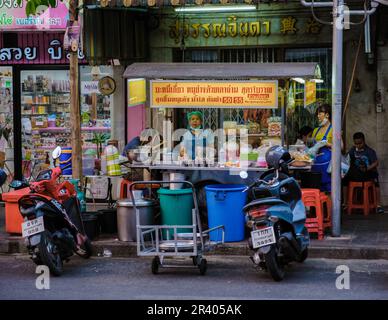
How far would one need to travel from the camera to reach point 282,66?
11.1m

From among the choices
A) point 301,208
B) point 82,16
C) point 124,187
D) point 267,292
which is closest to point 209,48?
point 82,16

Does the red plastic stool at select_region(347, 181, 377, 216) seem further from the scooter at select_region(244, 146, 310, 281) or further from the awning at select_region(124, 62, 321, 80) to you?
the scooter at select_region(244, 146, 310, 281)

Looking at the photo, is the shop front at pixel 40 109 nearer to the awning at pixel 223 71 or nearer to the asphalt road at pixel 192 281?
the awning at pixel 223 71

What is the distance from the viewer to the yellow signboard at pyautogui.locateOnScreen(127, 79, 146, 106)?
11594mm

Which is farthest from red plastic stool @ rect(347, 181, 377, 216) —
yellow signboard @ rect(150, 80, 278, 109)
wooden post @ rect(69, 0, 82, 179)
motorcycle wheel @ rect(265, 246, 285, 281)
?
motorcycle wheel @ rect(265, 246, 285, 281)

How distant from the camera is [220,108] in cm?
1162

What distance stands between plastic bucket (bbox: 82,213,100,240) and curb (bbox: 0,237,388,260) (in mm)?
255

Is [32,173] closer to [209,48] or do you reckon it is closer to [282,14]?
[209,48]

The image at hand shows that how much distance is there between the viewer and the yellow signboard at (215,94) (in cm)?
1116

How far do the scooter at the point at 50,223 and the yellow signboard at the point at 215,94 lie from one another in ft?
8.98

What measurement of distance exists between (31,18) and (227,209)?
19.2 feet

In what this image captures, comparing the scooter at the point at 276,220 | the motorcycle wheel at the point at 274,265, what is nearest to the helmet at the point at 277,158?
the scooter at the point at 276,220

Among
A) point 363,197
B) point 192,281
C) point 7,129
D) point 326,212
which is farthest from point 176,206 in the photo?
point 7,129

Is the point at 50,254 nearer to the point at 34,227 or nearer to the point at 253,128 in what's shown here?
the point at 34,227
